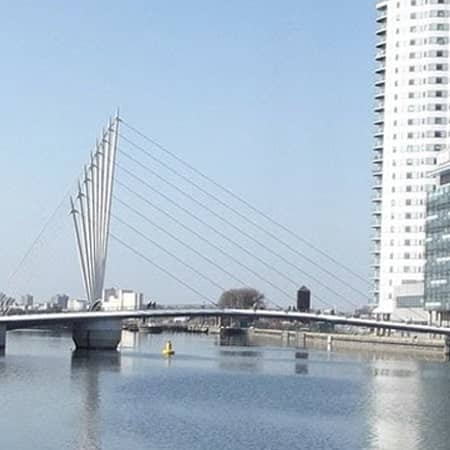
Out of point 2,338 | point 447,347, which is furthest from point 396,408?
point 447,347

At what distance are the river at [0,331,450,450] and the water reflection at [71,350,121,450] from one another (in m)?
0.04

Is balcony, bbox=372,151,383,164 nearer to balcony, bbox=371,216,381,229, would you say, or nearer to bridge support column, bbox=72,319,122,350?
balcony, bbox=371,216,381,229

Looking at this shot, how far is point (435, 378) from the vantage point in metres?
51.8

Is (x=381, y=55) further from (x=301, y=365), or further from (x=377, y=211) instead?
(x=301, y=365)

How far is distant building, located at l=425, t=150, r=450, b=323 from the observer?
270 feet

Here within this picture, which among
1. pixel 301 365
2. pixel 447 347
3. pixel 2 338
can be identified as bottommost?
pixel 301 365

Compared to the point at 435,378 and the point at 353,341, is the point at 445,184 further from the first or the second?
the point at 435,378

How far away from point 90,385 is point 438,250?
150ft

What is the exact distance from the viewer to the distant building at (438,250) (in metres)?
82.4

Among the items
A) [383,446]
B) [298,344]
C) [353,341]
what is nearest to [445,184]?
[353,341]

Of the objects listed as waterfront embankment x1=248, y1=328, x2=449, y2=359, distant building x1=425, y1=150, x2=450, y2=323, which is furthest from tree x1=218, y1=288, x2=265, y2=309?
distant building x1=425, y1=150, x2=450, y2=323

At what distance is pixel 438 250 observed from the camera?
276ft

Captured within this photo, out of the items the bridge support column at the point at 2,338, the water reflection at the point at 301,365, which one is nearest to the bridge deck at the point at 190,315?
the bridge support column at the point at 2,338

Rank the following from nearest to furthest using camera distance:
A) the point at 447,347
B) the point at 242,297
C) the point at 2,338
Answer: the point at 2,338
the point at 447,347
the point at 242,297
